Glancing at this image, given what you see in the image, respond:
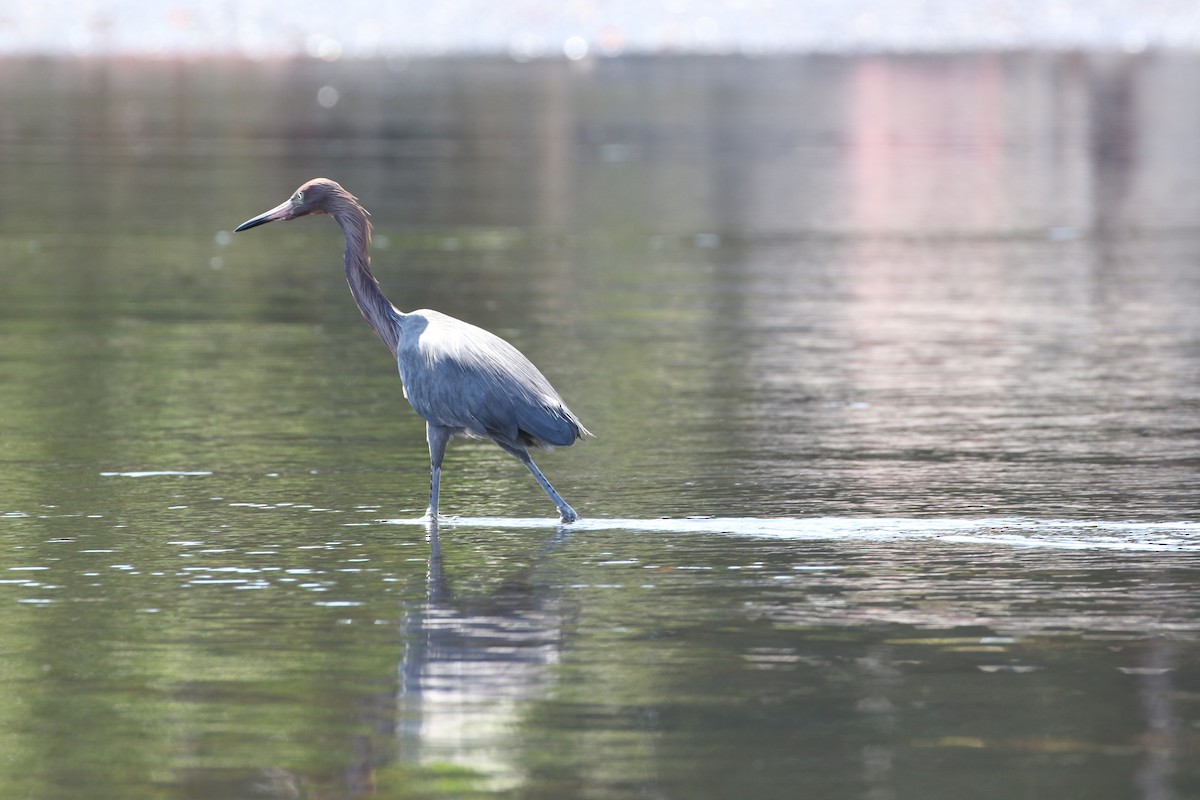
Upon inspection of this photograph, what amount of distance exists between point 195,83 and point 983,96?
34.3 meters

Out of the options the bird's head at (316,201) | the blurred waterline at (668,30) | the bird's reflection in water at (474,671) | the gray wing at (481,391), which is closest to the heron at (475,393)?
the gray wing at (481,391)

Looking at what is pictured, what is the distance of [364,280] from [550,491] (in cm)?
151

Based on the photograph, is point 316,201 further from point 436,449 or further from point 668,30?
point 668,30

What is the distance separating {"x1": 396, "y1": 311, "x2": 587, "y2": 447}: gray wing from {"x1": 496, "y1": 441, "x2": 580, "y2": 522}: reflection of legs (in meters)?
0.05

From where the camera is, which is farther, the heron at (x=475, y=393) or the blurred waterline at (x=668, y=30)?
the blurred waterline at (x=668, y=30)

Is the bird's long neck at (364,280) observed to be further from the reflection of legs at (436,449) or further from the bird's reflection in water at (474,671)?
the bird's reflection in water at (474,671)

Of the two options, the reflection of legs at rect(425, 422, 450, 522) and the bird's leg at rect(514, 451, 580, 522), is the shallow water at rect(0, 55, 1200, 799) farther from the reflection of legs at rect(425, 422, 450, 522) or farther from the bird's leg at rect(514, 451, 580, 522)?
the reflection of legs at rect(425, 422, 450, 522)

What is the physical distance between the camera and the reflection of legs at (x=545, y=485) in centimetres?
1127

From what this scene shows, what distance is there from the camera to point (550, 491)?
11.3 m

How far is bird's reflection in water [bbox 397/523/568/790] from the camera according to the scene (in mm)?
7496

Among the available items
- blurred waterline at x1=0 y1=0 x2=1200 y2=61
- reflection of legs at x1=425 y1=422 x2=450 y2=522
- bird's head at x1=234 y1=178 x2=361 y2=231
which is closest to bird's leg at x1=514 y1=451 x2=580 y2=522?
reflection of legs at x1=425 y1=422 x2=450 y2=522

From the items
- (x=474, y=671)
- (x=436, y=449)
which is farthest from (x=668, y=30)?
(x=474, y=671)

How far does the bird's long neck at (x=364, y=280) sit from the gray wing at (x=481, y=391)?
1.47 feet

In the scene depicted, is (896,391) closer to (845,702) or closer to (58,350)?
(58,350)
